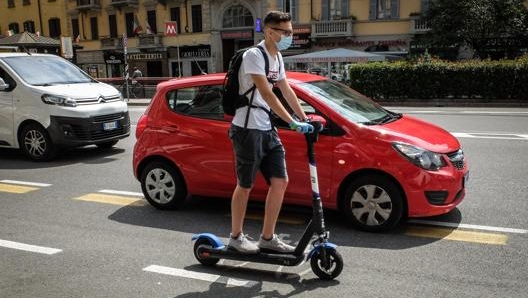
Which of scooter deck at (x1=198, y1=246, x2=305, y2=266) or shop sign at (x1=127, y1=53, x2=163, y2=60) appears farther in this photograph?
shop sign at (x1=127, y1=53, x2=163, y2=60)

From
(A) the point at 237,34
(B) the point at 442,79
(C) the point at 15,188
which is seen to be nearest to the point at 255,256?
(C) the point at 15,188

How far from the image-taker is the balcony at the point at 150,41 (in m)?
43.2

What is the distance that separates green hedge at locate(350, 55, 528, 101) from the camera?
18.9m

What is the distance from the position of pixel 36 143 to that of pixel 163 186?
456 cm

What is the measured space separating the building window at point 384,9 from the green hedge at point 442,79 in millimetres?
14163

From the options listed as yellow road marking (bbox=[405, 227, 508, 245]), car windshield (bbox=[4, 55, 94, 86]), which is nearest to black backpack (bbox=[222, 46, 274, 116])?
yellow road marking (bbox=[405, 227, 508, 245])

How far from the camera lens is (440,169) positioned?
4.94 meters

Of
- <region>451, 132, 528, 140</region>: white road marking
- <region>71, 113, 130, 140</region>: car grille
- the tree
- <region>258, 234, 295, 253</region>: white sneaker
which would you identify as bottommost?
<region>451, 132, 528, 140</region>: white road marking

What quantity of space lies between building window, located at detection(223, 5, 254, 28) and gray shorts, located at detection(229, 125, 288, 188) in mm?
36501

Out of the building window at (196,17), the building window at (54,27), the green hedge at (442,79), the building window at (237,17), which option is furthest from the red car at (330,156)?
the building window at (54,27)

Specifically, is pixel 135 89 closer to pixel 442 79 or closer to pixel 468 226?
pixel 442 79

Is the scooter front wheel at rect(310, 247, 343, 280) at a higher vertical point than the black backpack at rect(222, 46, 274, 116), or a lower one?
lower

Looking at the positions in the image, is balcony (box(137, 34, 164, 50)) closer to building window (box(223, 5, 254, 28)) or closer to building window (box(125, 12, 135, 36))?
building window (box(125, 12, 135, 36))

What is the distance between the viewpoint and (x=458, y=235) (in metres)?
4.98
